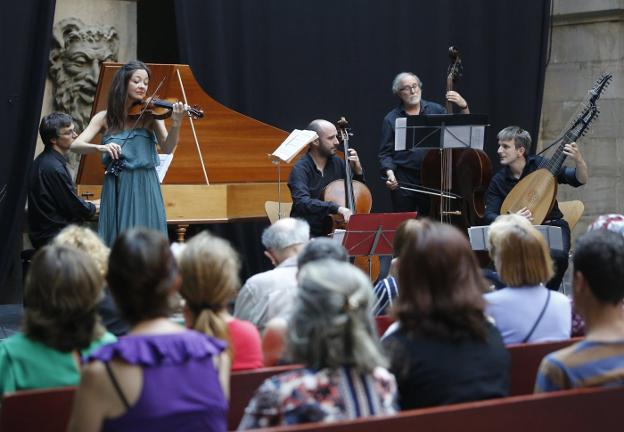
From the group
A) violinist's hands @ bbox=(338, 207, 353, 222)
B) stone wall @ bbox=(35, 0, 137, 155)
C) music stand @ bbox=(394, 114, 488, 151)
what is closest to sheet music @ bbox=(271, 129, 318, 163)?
violinist's hands @ bbox=(338, 207, 353, 222)

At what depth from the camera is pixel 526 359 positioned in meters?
3.13

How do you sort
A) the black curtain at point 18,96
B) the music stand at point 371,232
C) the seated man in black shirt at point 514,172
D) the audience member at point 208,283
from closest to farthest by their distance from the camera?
the audience member at point 208,283, the music stand at point 371,232, the seated man in black shirt at point 514,172, the black curtain at point 18,96

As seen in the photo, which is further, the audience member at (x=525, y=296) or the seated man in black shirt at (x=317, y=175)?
the seated man in black shirt at (x=317, y=175)

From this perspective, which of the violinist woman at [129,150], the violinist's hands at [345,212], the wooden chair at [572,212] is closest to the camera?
the violinist woman at [129,150]

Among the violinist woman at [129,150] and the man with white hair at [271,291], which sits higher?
the violinist woman at [129,150]

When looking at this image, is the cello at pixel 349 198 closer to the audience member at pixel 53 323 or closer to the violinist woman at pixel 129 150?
the violinist woman at pixel 129 150

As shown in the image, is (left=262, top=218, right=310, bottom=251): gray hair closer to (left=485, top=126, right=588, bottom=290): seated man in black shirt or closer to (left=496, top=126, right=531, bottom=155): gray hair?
(left=485, top=126, right=588, bottom=290): seated man in black shirt

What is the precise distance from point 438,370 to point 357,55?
7.31m

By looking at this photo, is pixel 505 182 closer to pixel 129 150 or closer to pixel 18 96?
pixel 129 150

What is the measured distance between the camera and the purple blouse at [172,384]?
226 cm

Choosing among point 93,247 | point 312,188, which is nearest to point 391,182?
point 312,188

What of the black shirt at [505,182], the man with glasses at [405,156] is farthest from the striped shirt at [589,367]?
the man with glasses at [405,156]

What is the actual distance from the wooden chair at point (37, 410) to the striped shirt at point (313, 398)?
1.62 ft

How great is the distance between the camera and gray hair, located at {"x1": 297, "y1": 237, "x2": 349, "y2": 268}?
341cm
